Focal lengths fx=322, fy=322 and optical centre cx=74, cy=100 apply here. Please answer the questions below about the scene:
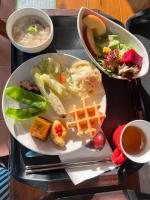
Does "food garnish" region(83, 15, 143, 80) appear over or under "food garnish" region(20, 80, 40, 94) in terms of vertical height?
over

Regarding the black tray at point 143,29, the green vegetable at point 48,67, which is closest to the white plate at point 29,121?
the green vegetable at point 48,67

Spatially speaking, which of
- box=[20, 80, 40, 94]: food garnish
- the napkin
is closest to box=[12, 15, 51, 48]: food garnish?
box=[20, 80, 40, 94]: food garnish

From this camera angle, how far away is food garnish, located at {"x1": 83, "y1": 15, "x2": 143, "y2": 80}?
0.90 metres

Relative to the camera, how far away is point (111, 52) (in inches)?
36.0

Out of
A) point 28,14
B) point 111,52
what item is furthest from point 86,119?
point 28,14

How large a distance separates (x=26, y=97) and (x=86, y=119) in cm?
17

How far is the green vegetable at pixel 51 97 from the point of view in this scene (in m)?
0.86

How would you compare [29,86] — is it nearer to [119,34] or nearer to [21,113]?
[21,113]

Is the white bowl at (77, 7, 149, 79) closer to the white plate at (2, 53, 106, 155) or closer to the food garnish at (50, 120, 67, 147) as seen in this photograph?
the white plate at (2, 53, 106, 155)

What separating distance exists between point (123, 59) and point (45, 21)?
0.81 feet

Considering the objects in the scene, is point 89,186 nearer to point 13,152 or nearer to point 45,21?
point 13,152

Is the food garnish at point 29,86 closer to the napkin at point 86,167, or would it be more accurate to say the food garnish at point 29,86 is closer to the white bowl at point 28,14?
the white bowl at point 28,14

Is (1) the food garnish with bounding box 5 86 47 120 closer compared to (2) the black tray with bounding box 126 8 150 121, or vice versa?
(1) the food garnish with bounding box 5 86 47 120

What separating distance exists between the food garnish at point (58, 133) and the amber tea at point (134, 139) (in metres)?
0.17
